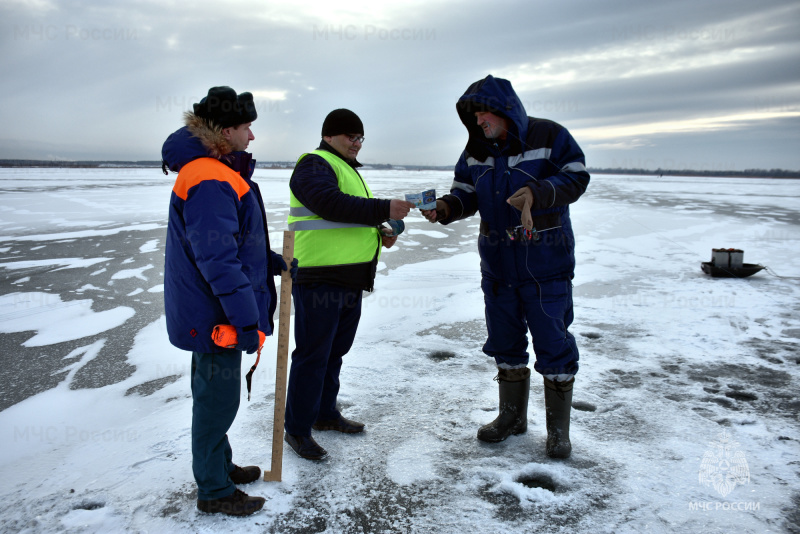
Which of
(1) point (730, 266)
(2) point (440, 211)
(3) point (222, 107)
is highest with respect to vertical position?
(3) point (222, 107)

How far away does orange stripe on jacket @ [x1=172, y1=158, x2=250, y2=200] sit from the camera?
2.09m

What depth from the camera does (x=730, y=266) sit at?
6.98 m

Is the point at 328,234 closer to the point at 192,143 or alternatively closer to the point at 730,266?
the point at 192,143

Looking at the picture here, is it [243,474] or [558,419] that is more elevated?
[558,419]

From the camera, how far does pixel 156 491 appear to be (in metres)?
2.49

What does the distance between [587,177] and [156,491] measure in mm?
2808

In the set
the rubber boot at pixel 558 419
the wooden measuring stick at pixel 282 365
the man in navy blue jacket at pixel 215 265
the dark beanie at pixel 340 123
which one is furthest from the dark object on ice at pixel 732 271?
the man in navy blue jacket at pixel 215 265

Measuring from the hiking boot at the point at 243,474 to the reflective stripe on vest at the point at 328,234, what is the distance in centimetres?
111

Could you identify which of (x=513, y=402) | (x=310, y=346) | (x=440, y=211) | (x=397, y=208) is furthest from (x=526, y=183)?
(x=310, y=346)

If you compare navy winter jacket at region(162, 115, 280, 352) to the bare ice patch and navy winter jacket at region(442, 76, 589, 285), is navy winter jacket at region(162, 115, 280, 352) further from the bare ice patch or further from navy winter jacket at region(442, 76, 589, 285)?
the bare ice patch

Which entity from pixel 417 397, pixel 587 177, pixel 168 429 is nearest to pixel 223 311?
pixel 168 429

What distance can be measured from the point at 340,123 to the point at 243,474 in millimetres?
1959

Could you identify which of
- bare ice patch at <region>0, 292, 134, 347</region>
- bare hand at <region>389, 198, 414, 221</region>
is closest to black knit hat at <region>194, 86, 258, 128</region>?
bare hand at <region>389, 198, 414, 221</region>

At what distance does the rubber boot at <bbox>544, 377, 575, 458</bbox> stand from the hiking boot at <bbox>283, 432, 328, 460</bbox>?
1284 millimetres
